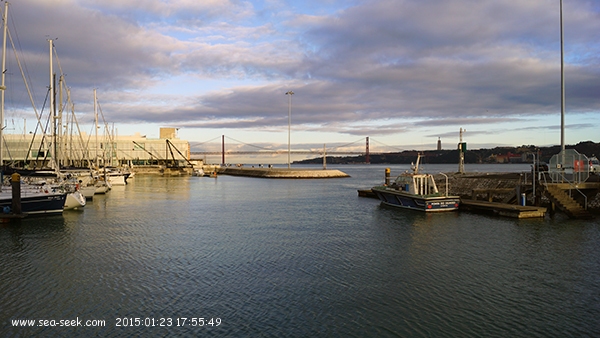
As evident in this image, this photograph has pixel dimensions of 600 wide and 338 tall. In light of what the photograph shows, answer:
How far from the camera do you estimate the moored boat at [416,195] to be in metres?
31.4

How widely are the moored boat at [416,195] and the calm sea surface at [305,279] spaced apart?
4.41 meters

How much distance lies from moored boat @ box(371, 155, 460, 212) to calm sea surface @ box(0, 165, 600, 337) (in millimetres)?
4408

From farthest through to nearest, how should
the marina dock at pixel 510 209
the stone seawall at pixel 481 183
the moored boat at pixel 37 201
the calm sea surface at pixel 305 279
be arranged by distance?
the stone seawall at pixel 481 183 < the marina dock at pixel 510 209 < the moored boat at pixel 37 201 < the calm sea surface at pixel 305 279

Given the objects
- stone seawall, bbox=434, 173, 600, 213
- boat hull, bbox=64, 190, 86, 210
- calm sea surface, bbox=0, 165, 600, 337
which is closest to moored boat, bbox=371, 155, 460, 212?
calm sea surface, bbox=0, 165, 600, 337

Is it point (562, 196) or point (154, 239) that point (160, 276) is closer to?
point (154, 239)

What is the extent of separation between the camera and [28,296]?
42.8 ft

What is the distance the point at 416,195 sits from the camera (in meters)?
32.3

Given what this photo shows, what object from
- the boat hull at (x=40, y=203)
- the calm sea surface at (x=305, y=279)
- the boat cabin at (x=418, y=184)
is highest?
the boat cabin at (x=418, y=184)

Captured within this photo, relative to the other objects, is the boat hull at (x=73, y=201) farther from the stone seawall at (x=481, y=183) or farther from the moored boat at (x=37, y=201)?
the stone seawall at (x=481, y=183)

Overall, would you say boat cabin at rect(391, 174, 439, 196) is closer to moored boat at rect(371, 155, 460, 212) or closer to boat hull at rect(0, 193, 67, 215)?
moored boat at rect(371, 155, 460, 212)

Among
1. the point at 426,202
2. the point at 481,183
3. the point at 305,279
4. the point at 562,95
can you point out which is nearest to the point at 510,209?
the point at 426,202

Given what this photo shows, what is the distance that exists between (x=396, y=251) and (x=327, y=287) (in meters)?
6.44

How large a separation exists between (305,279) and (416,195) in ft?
63.9

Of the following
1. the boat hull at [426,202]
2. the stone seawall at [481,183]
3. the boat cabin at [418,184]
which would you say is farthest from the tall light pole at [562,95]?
the boat cabin at [418,184]
